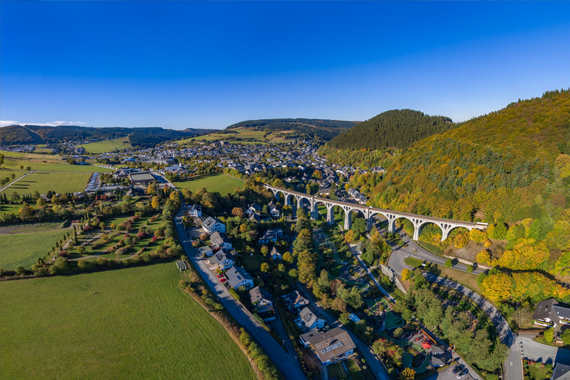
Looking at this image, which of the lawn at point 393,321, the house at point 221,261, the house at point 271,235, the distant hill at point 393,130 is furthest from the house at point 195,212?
the distant hill at point 393,130

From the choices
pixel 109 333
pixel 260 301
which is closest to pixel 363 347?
pixel 260 301

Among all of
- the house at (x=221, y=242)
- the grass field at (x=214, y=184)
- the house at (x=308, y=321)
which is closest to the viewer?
the house at (x=308, y=321)

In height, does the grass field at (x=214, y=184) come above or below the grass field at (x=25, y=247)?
above

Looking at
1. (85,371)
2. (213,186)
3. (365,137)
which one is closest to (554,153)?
(85,371)

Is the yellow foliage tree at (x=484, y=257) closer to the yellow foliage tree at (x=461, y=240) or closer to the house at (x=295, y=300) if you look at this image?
the yellow foliage tree at (x=461, y=240)

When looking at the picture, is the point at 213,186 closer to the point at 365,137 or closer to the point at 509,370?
the point at 509,370

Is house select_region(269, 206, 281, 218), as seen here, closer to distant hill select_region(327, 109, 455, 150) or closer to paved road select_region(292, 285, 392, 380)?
paved road select_region(292, 285, 392, 380)
